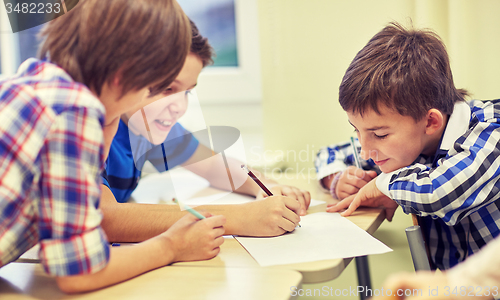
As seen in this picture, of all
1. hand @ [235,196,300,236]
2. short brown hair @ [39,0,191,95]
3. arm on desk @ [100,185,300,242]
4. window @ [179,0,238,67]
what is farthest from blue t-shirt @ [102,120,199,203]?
window @ [179,0,238,67]

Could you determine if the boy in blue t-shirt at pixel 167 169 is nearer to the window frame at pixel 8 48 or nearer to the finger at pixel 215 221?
the finger at pixel 215 221

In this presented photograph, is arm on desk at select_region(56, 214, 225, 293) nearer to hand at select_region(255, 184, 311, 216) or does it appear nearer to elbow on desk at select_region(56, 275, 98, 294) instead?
elbow on desk at select_region(56, 275, 98, 294)

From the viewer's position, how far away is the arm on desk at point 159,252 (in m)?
0.52

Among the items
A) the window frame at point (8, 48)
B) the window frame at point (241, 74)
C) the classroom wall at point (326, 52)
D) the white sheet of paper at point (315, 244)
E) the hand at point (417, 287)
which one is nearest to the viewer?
the hand at point (417, 287)

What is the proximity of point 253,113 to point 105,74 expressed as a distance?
1.06 m

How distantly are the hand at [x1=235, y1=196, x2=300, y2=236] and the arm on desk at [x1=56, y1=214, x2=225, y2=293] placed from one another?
0.08 metres

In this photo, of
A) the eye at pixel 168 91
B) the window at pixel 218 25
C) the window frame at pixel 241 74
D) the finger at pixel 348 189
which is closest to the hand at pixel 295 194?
the finger at pixel 348 189

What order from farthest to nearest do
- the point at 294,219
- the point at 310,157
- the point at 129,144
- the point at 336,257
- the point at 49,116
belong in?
the point at 310,157
the point at 129,144
the point at 294,219
the point at 336,257
the point at 49,116

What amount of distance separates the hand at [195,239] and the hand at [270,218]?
91mm

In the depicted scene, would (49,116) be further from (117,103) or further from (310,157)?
(310,157)

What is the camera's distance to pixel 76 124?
47 centimetres

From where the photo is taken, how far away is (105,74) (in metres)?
0.52

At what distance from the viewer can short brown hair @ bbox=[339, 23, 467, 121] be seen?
825 mm

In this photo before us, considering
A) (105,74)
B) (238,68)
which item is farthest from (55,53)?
(238,68)
